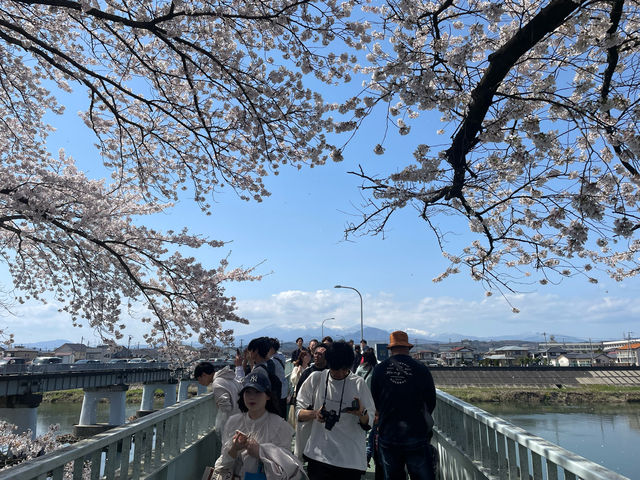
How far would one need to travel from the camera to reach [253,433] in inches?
119

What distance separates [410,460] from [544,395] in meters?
60.5

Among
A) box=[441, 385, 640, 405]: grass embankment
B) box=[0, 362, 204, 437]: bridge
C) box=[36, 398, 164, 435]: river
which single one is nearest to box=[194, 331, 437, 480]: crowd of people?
box=[0, 362, 204, 437]: bridge

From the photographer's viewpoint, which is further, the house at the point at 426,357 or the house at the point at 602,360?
the house at the point at 602,360

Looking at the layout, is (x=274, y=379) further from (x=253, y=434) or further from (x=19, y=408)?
(x=19, y=408)

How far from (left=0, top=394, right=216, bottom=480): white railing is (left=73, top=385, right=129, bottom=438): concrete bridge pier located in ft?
109

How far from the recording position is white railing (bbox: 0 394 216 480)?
104 inches

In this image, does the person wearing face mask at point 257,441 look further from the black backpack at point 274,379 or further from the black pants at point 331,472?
the black backpack at point 274,379

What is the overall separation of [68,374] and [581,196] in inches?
1629

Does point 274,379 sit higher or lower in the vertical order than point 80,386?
higher

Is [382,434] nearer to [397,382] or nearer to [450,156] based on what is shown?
[397,382]

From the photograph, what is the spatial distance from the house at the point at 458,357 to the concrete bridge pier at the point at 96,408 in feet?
223

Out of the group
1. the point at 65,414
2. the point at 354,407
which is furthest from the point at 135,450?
the point at 65,414

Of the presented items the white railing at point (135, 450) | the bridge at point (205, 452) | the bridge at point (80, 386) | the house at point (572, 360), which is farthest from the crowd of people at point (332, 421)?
the house at point (572, 360)

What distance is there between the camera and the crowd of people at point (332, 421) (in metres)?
2.83
